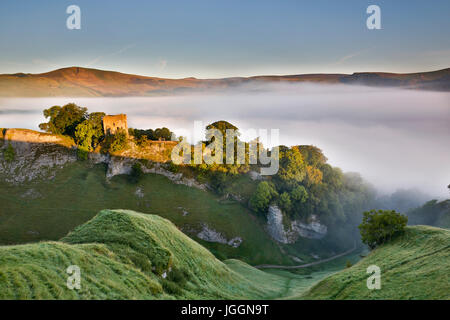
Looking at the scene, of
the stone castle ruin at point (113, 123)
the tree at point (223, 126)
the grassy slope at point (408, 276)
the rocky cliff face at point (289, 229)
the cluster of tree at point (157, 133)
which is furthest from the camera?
the cluster of tree at point (157, 133)

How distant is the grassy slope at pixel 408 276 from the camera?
897 inches

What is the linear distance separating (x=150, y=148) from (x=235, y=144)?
22.2m

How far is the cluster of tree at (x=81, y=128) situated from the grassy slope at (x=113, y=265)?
2013 inches

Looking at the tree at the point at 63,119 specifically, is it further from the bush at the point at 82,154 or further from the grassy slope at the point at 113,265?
the grassy slope at the point at 113,265

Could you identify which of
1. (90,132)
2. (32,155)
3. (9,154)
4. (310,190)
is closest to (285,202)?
(310,190)

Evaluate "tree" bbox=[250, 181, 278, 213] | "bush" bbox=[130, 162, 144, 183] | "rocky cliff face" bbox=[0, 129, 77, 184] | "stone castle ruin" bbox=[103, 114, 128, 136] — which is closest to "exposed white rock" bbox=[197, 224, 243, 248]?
"tree" bbox=[250, 181, 278, 213]

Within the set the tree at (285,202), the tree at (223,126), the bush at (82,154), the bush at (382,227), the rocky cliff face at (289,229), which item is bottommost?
the rocky cliff face at (289,229)

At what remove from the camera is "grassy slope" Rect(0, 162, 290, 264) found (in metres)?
61.5

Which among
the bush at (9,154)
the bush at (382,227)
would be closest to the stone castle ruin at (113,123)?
the bush at (9,154)

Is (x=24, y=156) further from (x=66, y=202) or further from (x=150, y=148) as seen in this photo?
(x=150, y=148)

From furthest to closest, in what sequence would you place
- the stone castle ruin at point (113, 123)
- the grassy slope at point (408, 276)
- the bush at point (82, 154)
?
the stone castle ruin at point (113, 123) → the bush at point (82, 154) → the grassy slope at point (408, 276)

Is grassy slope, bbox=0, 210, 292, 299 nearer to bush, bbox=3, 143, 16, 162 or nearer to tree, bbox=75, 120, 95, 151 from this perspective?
tree, bbox=75, 120, 95, 151
